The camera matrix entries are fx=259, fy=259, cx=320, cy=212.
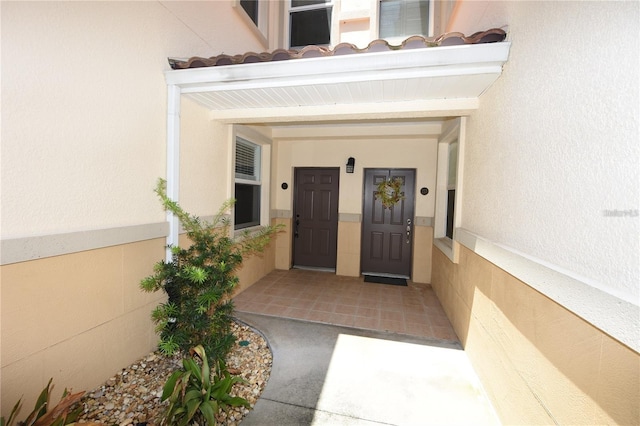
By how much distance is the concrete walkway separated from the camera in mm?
1906

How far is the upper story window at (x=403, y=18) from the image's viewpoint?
4.68m

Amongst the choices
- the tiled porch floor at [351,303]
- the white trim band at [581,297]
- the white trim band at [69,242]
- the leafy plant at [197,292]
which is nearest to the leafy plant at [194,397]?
the leafy plant at [197,292]

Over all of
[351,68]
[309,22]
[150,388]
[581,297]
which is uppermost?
[309,22]

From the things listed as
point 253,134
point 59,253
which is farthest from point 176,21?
point 59,253

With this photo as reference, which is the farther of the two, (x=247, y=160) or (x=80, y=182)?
(x=247, y=160)

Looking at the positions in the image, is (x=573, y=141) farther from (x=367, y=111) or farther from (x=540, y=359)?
(x=367, y=111)

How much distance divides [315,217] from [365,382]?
3709mm

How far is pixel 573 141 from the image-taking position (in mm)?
1284

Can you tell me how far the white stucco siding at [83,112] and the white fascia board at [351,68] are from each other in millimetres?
433

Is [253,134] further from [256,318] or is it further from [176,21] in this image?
[256,318]

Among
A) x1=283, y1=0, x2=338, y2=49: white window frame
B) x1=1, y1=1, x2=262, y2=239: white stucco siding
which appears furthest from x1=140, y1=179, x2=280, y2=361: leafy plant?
x1=283, y1=0, x2=338, y2=49: white window frame

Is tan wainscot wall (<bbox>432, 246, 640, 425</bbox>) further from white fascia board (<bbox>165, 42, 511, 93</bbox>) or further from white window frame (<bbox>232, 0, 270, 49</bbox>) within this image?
white window frame (<bbox>232, 0, 270, 49</bbox>)

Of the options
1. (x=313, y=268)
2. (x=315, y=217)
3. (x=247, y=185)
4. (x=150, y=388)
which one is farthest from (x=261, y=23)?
(x=150, y=388)

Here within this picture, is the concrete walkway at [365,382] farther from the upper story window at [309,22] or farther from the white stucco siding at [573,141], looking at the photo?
the upper story window at [309,22]
